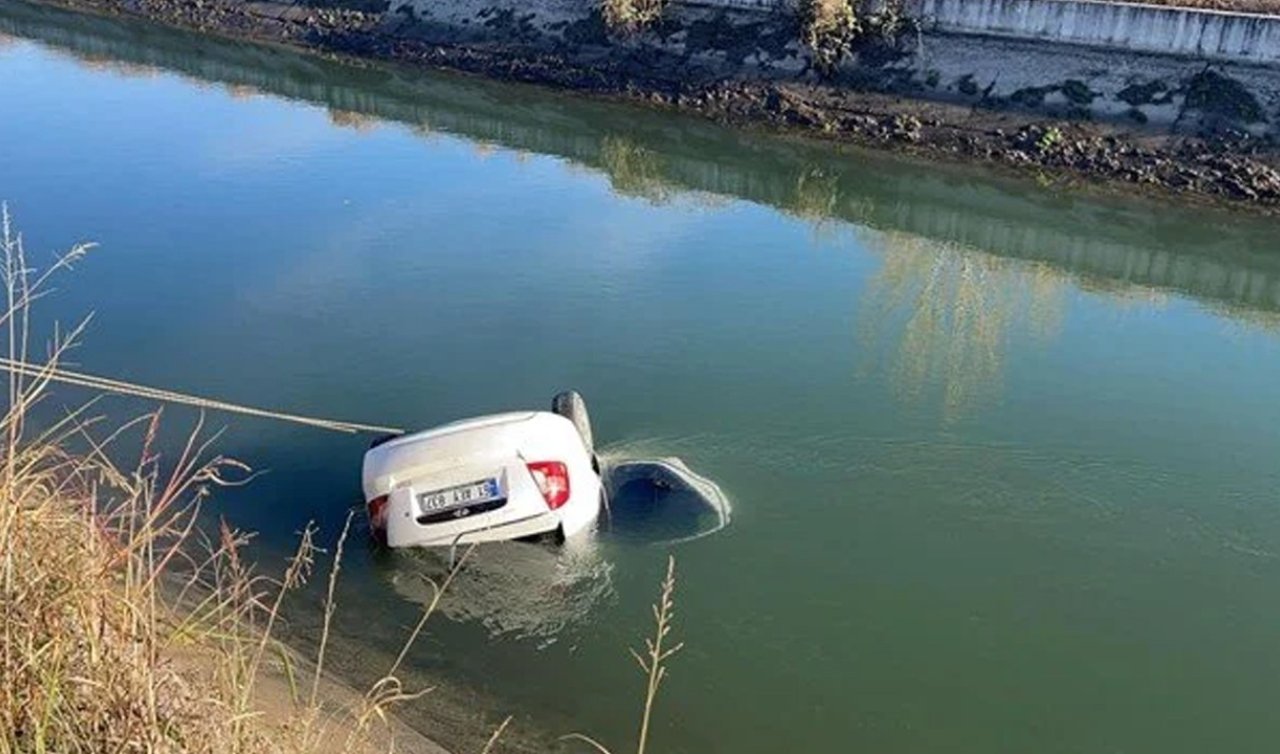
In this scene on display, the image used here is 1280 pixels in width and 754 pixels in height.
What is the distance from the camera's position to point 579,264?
1623cm

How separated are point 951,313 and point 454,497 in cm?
885

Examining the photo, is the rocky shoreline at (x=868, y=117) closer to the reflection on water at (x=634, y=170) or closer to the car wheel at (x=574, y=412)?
the reflection on water at (x=634, y=170)

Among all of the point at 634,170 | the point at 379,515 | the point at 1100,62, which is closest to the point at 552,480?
the point at 379,515

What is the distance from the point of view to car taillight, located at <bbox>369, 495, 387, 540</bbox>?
8133 mm

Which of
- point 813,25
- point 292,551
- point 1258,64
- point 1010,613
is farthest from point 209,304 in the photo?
point 1258,64

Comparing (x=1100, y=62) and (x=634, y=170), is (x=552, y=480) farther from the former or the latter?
(x=1100, y=62)

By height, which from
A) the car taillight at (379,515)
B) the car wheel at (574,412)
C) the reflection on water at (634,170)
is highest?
the reflection on water at (634,170)

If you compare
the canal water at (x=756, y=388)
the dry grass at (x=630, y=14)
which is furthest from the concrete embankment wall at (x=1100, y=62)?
the dry grass at (x=630, y=14)

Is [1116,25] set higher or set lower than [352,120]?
higher

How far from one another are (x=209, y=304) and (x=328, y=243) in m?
2.88

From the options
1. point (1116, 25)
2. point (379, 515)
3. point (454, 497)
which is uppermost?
point (1116, 25)

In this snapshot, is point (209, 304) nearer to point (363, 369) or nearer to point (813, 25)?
point (363, 369)

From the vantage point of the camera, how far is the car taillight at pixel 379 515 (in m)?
8.13

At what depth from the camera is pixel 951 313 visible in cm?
1484
